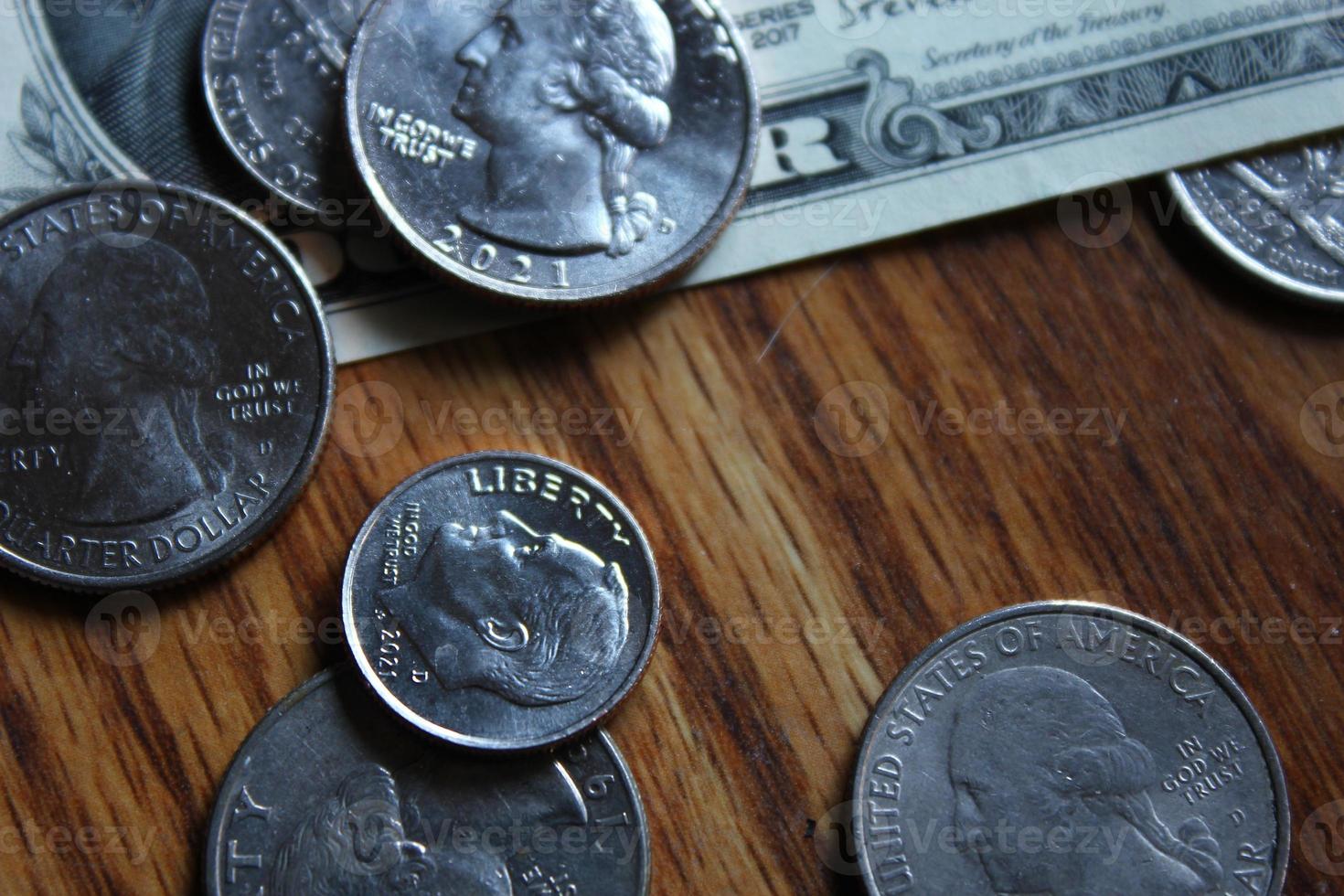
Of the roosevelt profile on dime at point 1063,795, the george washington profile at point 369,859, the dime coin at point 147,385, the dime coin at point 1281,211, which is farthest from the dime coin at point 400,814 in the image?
the dime coin at point 1281,211

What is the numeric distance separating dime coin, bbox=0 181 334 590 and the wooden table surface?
0.16ft

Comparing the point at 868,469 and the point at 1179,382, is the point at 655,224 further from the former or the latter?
the point at 1179,382

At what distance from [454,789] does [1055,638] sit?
0.53m

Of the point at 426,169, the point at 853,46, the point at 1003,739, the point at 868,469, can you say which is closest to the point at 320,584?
the point at 426,169

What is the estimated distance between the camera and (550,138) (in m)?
1.05

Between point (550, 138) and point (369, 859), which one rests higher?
point (550, 138)

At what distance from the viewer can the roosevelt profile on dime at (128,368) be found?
0.98 meters

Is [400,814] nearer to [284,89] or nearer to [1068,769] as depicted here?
[1068,769]

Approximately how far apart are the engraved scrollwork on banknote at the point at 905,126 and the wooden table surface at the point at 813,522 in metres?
0.09

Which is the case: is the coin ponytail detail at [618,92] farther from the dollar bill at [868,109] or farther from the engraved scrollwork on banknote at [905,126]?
the engraved scrollwork on banknote at [905,126]

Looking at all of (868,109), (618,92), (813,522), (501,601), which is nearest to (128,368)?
(501,601)

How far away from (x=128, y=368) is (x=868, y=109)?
737mm

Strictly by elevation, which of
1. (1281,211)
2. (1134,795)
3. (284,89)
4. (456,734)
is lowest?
(1134,795)

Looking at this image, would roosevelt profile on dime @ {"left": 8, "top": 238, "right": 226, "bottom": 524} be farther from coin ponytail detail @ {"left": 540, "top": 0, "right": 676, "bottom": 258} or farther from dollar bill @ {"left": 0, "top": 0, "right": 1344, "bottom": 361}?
coin ponytail detail @ {"left": 540, "top": 0, "right": 676, "bottom": 258}
